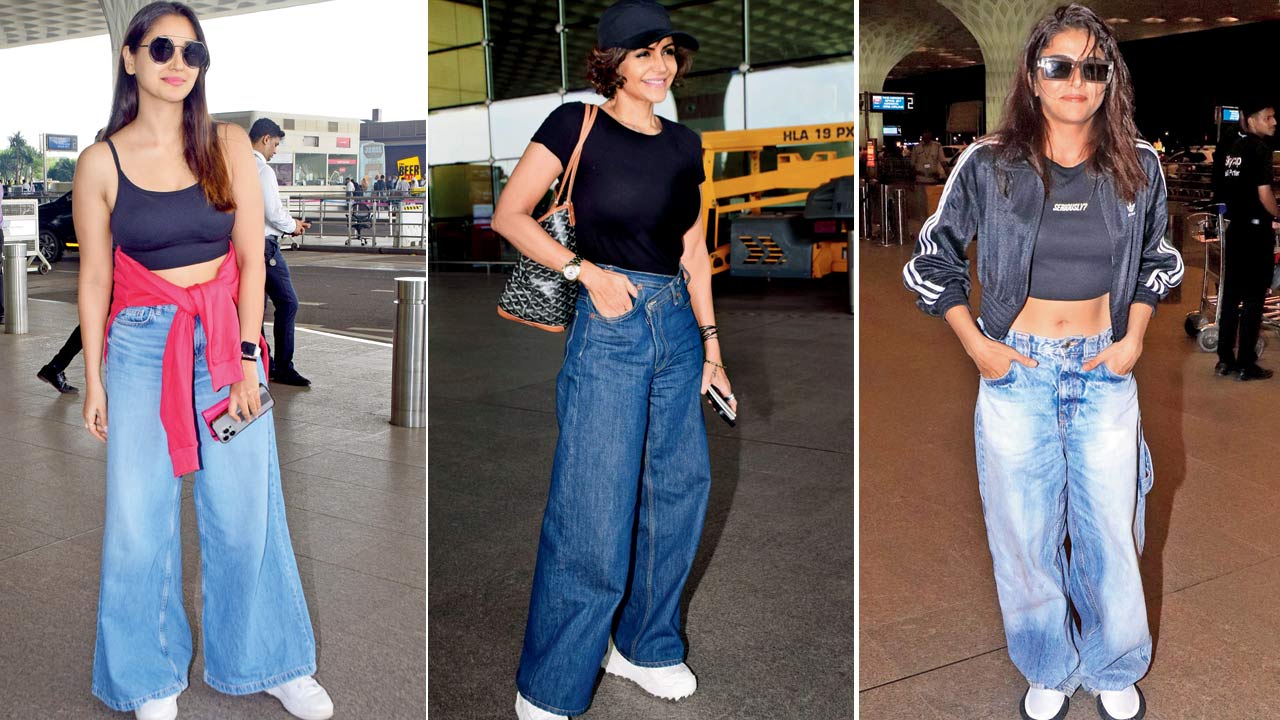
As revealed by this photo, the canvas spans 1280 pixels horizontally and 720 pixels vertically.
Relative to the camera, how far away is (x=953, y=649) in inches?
130

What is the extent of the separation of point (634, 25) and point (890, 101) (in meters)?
18.5

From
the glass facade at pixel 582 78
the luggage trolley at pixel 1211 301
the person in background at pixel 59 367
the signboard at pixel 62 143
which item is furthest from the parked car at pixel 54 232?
the luggage trolley at pixel 1211 301

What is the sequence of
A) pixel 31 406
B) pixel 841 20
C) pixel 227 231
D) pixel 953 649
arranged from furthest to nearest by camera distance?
pixel 841 20
pixel 31 406
pixel 953 649
pixel 227 231

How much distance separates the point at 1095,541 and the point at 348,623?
6.94ft

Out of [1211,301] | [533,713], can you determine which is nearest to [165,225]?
[533,713]

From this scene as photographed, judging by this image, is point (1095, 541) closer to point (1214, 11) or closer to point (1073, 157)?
point (1073, 157)

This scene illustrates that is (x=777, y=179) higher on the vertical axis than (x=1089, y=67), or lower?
higher

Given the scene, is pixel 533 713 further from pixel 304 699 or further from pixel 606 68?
pixel 606 68

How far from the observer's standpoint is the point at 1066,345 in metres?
2.48

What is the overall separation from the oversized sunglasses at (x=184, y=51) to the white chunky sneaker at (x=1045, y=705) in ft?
7.76

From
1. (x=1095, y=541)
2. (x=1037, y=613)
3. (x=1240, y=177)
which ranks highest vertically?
(x=1240, y=177)

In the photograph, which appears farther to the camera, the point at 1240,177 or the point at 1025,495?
the point at 1240,177

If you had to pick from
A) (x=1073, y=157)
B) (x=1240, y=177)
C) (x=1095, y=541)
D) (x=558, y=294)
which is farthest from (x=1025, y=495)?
(x=1240, y=177)

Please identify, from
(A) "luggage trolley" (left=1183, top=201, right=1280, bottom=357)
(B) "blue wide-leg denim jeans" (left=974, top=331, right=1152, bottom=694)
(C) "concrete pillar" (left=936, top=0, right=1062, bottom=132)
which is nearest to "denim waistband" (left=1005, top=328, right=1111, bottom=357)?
(B) "blue wide-leg denim jeans" (left=974, top=331, right=1152, bottom=694)
